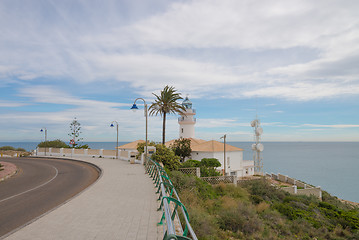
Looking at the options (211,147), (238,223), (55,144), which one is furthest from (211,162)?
(55,144)

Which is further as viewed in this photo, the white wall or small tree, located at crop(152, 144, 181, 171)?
the white wall

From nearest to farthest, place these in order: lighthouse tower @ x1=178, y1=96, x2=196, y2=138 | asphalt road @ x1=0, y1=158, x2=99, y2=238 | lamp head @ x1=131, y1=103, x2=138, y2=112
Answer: asphalt road @ x1=0, y1=158, x2=99, y2=238 → lamp head @ x1=131, y1=103, x2=138, y2=112 → lighthouse tower @ x1=178, y1=96, x2=196, y2=138

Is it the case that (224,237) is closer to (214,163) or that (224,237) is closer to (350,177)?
(214,163)

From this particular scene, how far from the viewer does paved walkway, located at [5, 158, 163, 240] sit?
22.2ft

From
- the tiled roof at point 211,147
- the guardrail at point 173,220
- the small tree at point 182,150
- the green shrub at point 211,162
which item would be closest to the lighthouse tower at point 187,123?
the tiled roof at point 211,147

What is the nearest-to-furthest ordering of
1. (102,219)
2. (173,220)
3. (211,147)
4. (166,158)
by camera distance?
(173,220) → (102,219) → (166,158) → (211,147)

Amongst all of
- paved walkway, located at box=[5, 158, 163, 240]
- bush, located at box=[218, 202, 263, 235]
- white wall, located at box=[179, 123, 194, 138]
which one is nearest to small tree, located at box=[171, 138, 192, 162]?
white wall, located at box=[179, 123, 194, 138]

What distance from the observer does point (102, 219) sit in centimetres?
807

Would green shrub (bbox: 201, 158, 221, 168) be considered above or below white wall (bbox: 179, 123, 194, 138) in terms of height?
below

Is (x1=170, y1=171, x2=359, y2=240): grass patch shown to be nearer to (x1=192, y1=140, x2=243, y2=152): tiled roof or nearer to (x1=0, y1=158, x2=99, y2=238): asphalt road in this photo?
(x1=0, y1=158, x2=99, y2=238): asphalt road

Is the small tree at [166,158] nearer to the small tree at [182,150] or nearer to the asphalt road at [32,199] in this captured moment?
the asphalt road at [32,199]

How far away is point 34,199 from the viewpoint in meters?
12.3

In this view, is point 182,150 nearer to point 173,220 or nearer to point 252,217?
point 252,217

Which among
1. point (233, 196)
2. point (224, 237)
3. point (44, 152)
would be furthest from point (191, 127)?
point (224, 237)
